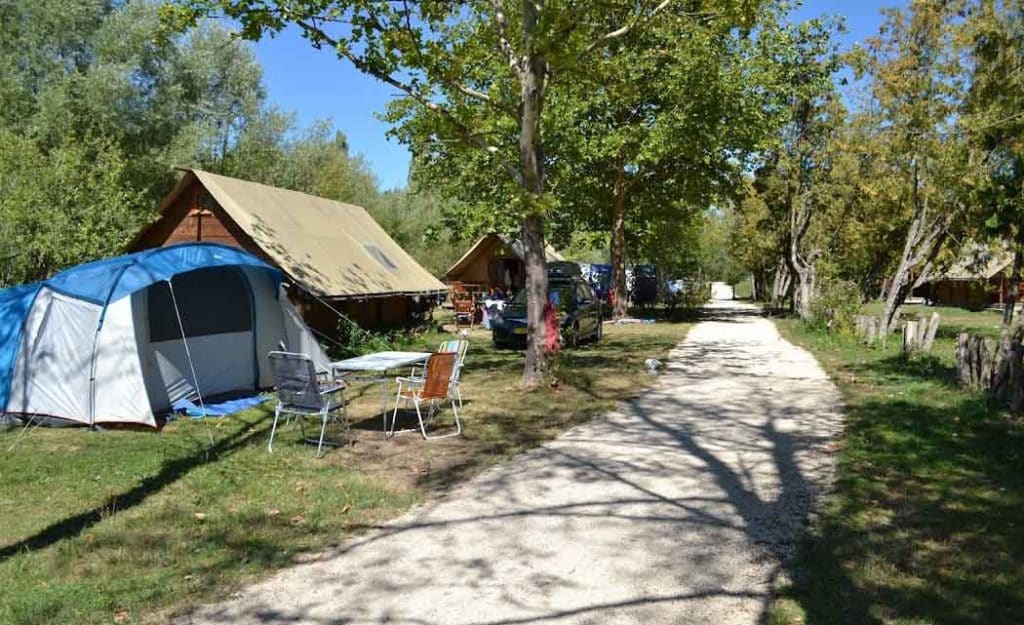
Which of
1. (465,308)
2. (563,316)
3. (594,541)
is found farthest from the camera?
(465,308)

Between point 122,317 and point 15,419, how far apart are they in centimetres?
183

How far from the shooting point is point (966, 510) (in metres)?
5.86

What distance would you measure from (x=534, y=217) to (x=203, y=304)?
4934 millimetres

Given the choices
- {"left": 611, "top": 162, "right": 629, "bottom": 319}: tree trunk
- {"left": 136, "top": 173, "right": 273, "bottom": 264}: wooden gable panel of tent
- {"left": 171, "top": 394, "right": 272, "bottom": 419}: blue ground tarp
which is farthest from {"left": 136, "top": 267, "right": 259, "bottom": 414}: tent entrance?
{"left": 611, "top": 162, "right": 629, "bottom": 319}: tree trunk

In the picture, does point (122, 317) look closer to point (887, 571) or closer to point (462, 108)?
point (462, 108)

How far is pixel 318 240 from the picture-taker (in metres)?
17.6

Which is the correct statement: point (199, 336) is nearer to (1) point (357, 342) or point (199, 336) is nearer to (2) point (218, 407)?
(2) point (218, 407)

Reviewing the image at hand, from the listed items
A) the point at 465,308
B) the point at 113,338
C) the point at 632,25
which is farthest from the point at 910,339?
the point at 465,308

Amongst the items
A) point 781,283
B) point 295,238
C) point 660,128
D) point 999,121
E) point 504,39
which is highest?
point 660,128

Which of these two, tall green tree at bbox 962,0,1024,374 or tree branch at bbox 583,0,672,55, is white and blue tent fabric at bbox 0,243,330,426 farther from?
tall green tree at bbox 962,0,1024,374

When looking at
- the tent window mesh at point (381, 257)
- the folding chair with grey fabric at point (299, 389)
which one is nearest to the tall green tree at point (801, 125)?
the tent window mesh at point (381, 257)

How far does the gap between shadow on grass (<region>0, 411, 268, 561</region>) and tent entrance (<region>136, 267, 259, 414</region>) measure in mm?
1905

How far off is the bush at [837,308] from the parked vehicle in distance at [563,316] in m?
6.24

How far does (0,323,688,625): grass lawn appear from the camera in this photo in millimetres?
4719
